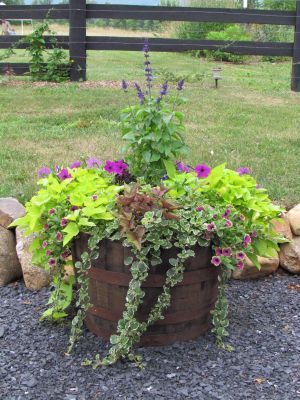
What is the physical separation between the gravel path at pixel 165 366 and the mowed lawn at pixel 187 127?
123 cm

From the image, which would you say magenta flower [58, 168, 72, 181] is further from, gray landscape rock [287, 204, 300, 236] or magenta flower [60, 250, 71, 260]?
gray landscape rock [287, 204, 300, 236]

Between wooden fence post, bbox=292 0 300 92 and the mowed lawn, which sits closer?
the mowed lawn

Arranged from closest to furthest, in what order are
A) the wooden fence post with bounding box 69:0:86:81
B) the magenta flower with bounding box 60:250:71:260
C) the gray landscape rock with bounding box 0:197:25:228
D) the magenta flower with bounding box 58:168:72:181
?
the magenta flower with bounding box 60:250:71:260
the magenta flower with bounding box 58:168:72:181
the gray landscape rock with bounding box 0:197:25:228
the wooden fence post with bounding box 69:0:86:81

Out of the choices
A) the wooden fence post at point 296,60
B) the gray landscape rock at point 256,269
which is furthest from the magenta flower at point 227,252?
the wooden fence post at point 296,60

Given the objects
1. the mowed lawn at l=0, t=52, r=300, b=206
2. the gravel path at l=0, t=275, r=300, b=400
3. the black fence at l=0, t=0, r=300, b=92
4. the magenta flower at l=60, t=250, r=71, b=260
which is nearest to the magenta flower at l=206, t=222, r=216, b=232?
the gravel path at l=0, t=275, r=300, b=400

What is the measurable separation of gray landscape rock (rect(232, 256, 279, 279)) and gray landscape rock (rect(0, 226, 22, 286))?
50.0 inches

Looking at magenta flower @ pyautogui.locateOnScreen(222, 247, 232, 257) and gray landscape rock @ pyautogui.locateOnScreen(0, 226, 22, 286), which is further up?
magenta flower @ pyautogui.locateOnScreen(222, 247, 232, 257)

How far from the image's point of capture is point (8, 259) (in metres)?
3.72

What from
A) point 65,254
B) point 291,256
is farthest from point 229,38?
point 65,254

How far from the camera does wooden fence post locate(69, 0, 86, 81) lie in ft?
32.4

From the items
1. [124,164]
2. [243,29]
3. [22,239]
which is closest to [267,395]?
[124,164]

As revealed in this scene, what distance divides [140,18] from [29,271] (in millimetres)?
7172

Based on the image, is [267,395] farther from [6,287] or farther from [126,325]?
[6,287]

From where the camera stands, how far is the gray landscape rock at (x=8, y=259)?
146 inches
